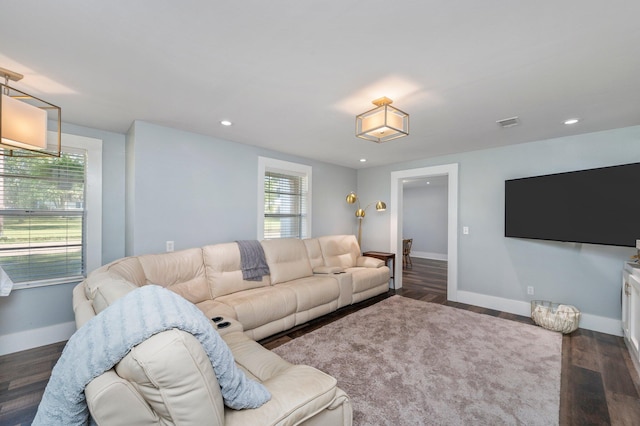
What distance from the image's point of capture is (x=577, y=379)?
2309mm

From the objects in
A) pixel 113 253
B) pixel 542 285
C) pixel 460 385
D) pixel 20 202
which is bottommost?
pixel 460 385

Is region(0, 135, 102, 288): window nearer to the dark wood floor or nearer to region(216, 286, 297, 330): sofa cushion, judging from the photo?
the dark wood floor

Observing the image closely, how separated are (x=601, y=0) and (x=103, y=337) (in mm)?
2523

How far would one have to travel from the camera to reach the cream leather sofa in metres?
0.87

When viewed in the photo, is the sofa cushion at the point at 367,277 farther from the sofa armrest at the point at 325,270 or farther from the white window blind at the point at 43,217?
the white window blind at the point at 43,217

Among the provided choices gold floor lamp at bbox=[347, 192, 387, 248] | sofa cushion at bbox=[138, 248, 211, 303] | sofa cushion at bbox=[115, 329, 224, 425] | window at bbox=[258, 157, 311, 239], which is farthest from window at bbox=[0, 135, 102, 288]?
gold floor lamp at bbox=[347, 192, 387, 248]

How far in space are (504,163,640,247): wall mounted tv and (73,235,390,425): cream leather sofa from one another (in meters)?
2.20

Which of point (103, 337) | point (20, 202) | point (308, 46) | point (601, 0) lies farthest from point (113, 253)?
point (601, 0)

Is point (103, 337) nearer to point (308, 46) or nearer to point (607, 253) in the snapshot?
point (308, 46)

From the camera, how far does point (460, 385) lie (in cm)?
219

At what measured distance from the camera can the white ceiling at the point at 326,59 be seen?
1.38m

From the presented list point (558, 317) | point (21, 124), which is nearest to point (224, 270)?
point (21, 124)

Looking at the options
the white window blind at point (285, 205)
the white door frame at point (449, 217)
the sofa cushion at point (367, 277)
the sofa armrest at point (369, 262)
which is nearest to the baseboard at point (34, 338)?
the white window blind at point (285, 205)

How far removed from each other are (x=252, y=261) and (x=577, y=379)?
3.34m
